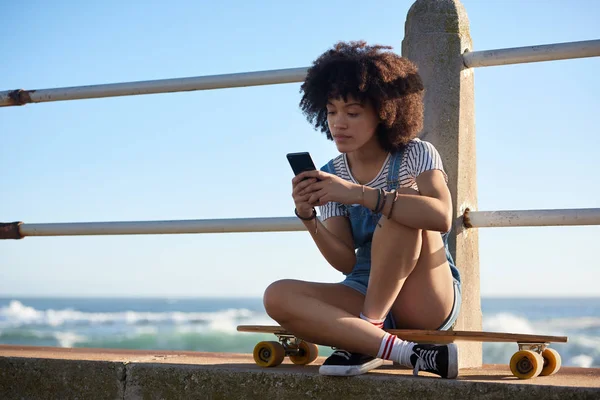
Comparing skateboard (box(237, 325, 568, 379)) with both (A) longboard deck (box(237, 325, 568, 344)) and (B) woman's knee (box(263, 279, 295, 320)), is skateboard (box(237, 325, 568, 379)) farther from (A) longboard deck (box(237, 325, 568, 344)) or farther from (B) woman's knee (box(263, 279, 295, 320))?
(B) woman's knee (box(263, 279, 295, 320))

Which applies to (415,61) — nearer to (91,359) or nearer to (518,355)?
(518,355)

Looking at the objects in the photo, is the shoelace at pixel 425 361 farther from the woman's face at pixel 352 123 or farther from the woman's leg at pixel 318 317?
the woman's face at pixel 352 123

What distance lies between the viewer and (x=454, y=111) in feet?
7.06

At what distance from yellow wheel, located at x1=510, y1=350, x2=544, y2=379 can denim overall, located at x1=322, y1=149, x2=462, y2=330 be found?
0.85 ft

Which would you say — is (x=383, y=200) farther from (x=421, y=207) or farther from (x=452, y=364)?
(x=452, y=364)

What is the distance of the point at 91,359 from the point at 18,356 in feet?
0.77

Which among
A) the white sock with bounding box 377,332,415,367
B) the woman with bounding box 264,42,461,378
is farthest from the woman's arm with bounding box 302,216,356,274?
the white sock with bounding box 377,332,415,367

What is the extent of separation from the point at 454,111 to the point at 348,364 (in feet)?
2.88

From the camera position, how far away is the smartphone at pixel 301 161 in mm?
1784

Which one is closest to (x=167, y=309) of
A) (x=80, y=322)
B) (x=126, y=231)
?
(x=80, y=322)

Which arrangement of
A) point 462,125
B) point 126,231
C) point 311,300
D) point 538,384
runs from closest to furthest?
point 538,384, point 311,300, point 462,125, point 126,231

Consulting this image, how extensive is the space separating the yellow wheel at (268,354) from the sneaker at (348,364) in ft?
0.78

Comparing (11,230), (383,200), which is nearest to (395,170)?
(383,200)

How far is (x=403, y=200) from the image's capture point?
170 cm
